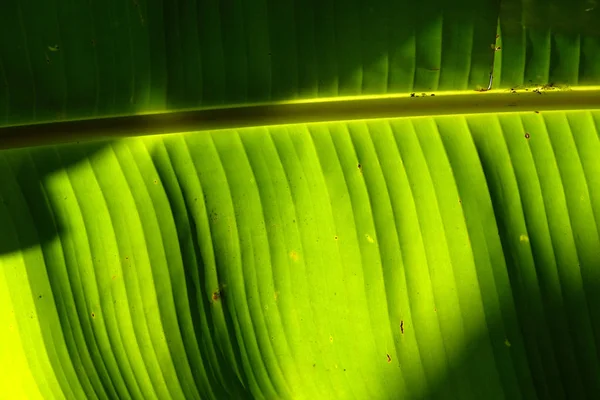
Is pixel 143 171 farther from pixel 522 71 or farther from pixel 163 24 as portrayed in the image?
pixel 522 71

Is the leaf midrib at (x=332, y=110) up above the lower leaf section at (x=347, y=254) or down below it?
above

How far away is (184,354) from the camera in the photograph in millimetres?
829

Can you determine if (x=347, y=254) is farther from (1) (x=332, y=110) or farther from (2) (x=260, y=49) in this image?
(2) (x=260, y=49)

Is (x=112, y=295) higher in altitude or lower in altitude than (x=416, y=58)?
lower

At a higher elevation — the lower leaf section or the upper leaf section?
the upper leaf section

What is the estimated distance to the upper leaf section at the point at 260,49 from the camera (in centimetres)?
77

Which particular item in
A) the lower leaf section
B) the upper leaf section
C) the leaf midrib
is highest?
the upper leaf section

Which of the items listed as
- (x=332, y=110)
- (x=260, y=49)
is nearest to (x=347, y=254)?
(x=332, y=110)

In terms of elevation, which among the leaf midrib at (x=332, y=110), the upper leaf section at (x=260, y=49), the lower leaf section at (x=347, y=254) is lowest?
the lower leaf section at (x=347, y=254)

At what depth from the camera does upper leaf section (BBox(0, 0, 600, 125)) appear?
77 centimetres

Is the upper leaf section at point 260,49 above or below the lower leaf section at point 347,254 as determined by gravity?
above

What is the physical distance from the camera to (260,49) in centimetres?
79

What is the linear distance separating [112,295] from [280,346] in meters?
0.26

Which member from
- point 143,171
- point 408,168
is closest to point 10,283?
point 143,171
